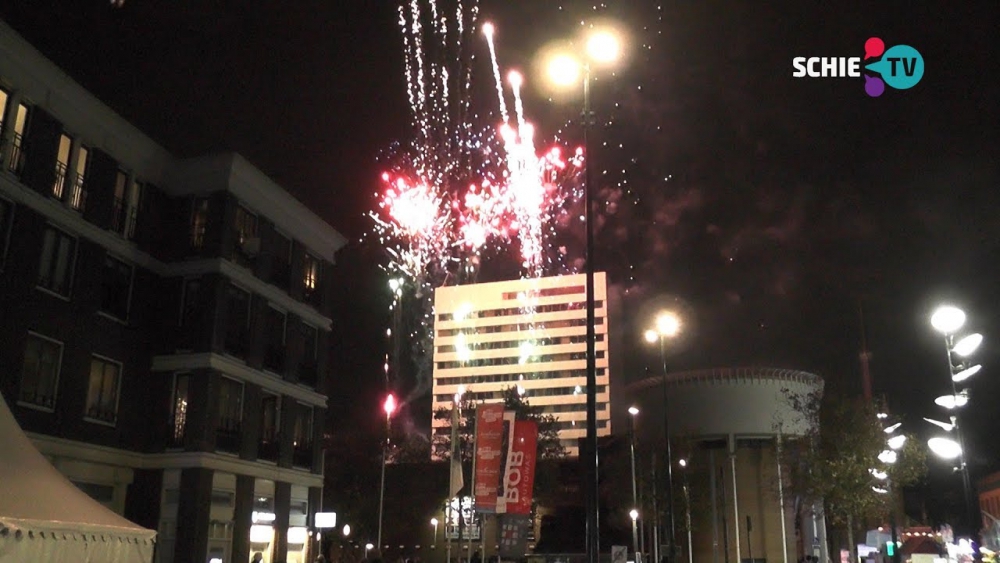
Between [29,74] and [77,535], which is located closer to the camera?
[77,535]

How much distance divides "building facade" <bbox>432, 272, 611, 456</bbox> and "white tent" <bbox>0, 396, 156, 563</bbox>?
5312 inches

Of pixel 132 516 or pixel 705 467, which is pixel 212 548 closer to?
pixel 132 516

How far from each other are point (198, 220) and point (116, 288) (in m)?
3.98

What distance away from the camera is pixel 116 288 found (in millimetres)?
27828

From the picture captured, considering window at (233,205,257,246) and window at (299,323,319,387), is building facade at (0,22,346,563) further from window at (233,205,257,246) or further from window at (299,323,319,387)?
window at (299,323,319,387)

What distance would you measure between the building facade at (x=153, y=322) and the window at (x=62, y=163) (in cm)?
4

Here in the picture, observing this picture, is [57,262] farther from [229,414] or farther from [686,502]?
[686,502]

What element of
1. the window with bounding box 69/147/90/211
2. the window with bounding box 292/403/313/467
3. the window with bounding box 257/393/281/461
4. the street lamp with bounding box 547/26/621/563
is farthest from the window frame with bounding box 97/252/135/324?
the street lamp with bounding box 547/26/621/563

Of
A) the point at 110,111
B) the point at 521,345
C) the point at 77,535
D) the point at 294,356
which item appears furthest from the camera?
the point at 521,345

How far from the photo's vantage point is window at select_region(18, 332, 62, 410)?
23422 millimetres

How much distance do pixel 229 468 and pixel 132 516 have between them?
3307 millimetres

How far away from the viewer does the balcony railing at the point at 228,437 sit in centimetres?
2920

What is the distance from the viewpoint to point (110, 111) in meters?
26.8

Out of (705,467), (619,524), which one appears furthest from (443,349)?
(619,524)
